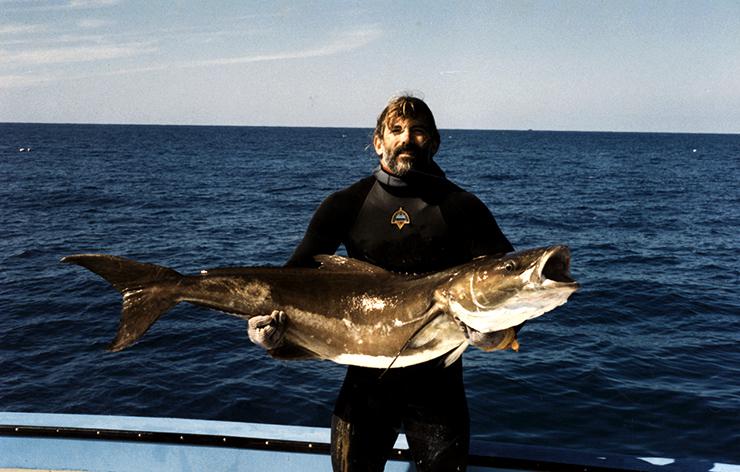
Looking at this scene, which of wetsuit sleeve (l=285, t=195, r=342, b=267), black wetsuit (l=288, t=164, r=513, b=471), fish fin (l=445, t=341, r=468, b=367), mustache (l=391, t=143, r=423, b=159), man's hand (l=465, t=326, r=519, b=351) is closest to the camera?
man's hand (l=465, t=326, r=519, b=351)

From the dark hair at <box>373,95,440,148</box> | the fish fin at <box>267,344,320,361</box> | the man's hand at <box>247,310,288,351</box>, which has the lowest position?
the fish fin at <box>267,344,320,361</box>

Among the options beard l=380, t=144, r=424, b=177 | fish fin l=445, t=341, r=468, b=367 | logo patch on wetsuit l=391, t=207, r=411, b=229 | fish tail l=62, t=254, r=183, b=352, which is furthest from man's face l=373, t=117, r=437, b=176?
fish tail l=62, t=254, r=183, b=352

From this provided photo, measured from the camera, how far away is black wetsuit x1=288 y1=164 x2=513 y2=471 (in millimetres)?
4207

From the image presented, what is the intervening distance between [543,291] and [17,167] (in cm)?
7956

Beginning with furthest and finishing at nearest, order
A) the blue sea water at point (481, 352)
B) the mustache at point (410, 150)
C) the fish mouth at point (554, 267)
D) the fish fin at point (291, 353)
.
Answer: the blue sea water at point (481, 352), the mustache at point (410, 150), the fish fin at point (291, 353), the fish mouth at point (554, 267)

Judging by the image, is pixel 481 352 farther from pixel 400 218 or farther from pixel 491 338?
pixel 491 338

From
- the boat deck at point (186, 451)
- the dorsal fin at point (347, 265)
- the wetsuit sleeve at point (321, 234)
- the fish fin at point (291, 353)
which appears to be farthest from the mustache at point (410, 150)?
the boat deck at point (186, 451)

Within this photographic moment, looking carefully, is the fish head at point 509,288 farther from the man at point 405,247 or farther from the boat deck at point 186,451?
the boat deck at point 186,451

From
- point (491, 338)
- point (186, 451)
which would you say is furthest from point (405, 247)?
point (186, 451)

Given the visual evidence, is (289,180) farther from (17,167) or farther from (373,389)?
(373,389)

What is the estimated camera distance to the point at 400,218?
4.39 metres

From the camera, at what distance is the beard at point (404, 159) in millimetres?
4340

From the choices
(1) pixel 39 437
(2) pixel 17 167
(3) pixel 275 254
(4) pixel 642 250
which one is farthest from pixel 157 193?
(1) pixel 39 437

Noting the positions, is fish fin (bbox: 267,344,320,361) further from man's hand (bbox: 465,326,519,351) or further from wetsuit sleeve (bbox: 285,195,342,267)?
man's hand (bbox: 465,326,519,351)
